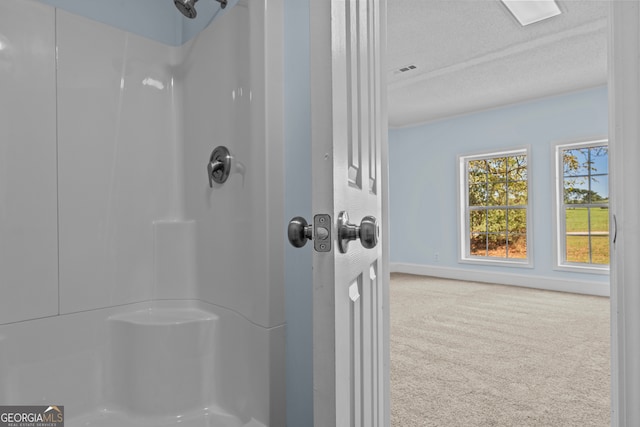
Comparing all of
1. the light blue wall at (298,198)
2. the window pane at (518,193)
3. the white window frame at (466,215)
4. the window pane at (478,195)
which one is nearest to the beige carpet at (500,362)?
the light blue wall at (298,198)

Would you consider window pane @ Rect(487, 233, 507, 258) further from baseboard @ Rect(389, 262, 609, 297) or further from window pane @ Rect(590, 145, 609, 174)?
window pane @ Rect(590, 145, 609, 174)

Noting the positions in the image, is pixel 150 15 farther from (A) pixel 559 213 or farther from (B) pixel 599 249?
(B) pixel 599 249

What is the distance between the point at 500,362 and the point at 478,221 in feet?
11.9

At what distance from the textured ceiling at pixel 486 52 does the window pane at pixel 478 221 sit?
159 centimetres

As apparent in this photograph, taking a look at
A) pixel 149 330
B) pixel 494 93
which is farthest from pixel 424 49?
pixel 149 330

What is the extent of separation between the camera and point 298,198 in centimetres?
128

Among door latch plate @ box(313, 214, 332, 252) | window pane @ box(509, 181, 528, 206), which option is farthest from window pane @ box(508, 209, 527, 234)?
door latch plate @ box(313, 214, 332, 252)

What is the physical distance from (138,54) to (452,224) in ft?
17.2

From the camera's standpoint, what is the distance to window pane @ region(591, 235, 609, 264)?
468cm

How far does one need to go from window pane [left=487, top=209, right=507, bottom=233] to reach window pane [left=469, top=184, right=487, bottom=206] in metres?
0.19

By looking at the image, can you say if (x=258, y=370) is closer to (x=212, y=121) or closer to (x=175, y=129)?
(x=212, y=121)

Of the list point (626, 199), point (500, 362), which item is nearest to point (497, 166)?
point (500, 362)

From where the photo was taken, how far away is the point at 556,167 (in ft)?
16.2

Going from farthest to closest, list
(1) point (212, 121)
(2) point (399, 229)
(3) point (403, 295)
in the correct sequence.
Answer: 1. (2) point (399, 229)
2. (3) point (403, 295)
3. (1) point (212, 121)
